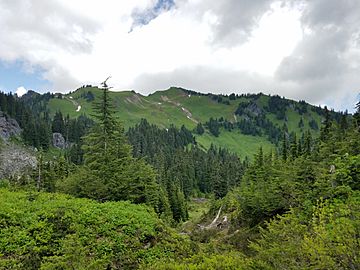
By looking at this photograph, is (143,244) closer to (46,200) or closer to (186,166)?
(46,200)

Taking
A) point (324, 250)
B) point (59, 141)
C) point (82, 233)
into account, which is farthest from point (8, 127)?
point (324, 250)

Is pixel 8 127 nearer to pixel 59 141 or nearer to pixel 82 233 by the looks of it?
pixel 59 141

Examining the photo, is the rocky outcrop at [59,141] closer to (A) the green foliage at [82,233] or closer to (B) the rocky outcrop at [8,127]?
(B) the rocky outcrop at [8,127]

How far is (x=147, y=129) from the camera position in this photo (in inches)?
7559

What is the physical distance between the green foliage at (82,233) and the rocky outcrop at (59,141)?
124105 mm

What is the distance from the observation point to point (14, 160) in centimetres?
10006

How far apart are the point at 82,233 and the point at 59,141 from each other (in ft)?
435

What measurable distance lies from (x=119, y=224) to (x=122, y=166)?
8624mm

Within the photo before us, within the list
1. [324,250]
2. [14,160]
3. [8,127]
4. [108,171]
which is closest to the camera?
[324,250]

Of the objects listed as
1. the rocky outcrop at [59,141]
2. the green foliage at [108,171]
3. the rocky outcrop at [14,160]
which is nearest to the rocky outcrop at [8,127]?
the rocky outcrop at [14,160]

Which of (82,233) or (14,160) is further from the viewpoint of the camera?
(14,160)

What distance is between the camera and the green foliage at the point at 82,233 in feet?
54.9

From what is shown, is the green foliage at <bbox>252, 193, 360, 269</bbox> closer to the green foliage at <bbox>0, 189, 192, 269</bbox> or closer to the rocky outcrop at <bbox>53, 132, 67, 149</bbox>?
the green foliage at <bbox>0, 189, 192, 269</bbox>

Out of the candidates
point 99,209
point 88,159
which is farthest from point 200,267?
point 88,159
